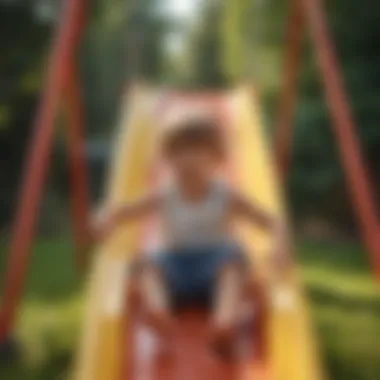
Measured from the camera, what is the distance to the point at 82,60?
989 millimetres

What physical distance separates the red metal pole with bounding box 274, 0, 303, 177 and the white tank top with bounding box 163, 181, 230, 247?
0.90 ft

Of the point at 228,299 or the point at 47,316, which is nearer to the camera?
the point at 228,299

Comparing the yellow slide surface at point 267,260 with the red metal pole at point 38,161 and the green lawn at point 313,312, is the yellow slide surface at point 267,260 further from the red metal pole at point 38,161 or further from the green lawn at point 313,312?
the red metal pole at point 38,161

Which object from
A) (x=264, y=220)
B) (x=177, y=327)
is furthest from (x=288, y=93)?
(x=177, y=327)

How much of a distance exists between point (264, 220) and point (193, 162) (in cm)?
7

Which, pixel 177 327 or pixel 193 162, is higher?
pixel 193 162

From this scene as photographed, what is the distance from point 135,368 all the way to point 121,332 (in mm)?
31

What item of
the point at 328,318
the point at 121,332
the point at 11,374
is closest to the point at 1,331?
the point at 11,374

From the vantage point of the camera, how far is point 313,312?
967 millimetres

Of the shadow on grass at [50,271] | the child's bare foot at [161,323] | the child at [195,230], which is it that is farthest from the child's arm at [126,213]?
the shadow on grass at [50,271]

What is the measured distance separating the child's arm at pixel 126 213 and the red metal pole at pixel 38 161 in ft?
0.21

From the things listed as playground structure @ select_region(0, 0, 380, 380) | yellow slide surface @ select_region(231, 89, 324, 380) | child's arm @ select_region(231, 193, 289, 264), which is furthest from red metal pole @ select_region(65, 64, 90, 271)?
child's arm @ select_region(231, 193, 289, 264)

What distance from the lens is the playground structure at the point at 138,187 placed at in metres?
0.66

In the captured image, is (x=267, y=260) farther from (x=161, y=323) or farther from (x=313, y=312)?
(x=313, y=312)
